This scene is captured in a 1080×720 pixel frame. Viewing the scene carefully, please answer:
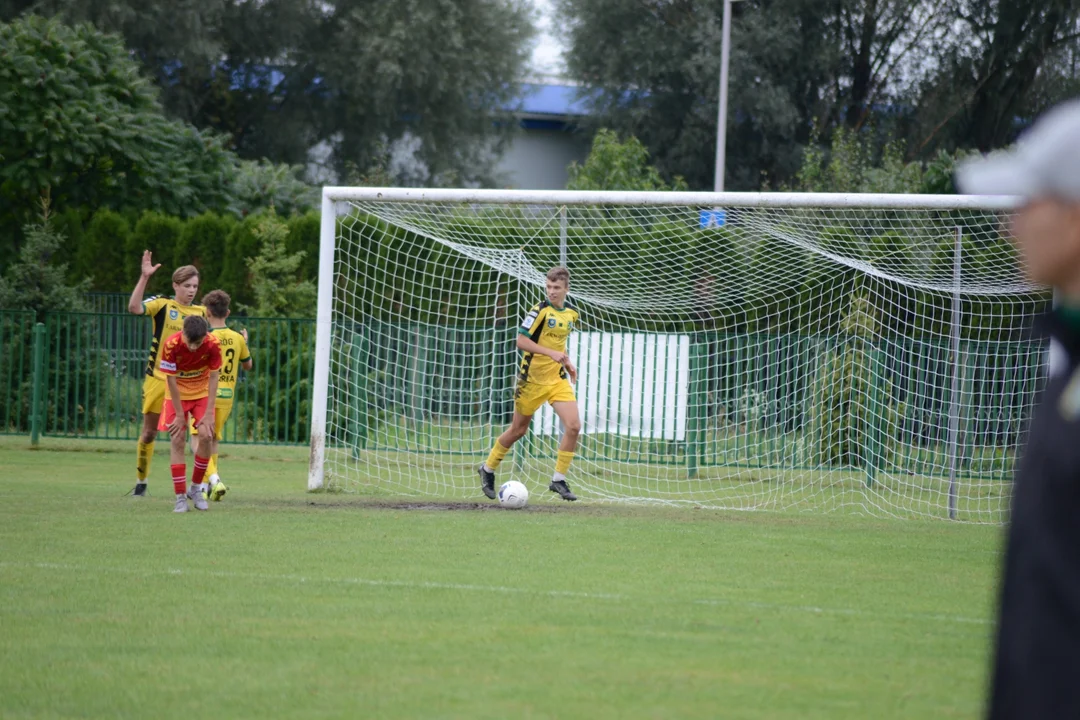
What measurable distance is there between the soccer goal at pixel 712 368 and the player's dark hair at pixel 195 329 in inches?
137

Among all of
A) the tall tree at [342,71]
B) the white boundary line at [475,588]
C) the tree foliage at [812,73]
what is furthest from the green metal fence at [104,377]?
the tree foliage at [812,73]

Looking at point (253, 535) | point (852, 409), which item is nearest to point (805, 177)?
point (852, 409)

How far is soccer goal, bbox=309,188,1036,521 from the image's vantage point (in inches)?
563

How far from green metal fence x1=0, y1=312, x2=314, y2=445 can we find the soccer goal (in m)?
1.13

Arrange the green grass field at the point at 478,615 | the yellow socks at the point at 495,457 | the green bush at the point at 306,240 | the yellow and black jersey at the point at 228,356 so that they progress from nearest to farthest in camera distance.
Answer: the green grass field at the point at 478,615, the yellow and black jersey at the point at 228,356, the yellow socks at the point at 495,457, the green bush at the point at 306,240

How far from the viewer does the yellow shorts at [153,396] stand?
11.4 m

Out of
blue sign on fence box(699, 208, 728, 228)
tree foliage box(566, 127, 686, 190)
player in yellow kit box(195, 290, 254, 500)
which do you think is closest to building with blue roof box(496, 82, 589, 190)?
tree foliage box(566, 127, 686, 190)

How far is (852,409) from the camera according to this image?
50.2ft

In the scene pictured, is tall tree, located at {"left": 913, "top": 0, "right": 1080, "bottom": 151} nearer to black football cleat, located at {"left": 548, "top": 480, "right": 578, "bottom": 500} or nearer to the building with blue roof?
the building with blue roof

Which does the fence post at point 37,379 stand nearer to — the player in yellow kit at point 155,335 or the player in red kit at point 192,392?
the player in yellow kit at point 155,335

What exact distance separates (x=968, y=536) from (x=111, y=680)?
289 inches

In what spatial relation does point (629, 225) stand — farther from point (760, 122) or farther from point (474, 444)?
point (760, 122)

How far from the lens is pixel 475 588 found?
722cm

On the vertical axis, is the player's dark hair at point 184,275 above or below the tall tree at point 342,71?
below
